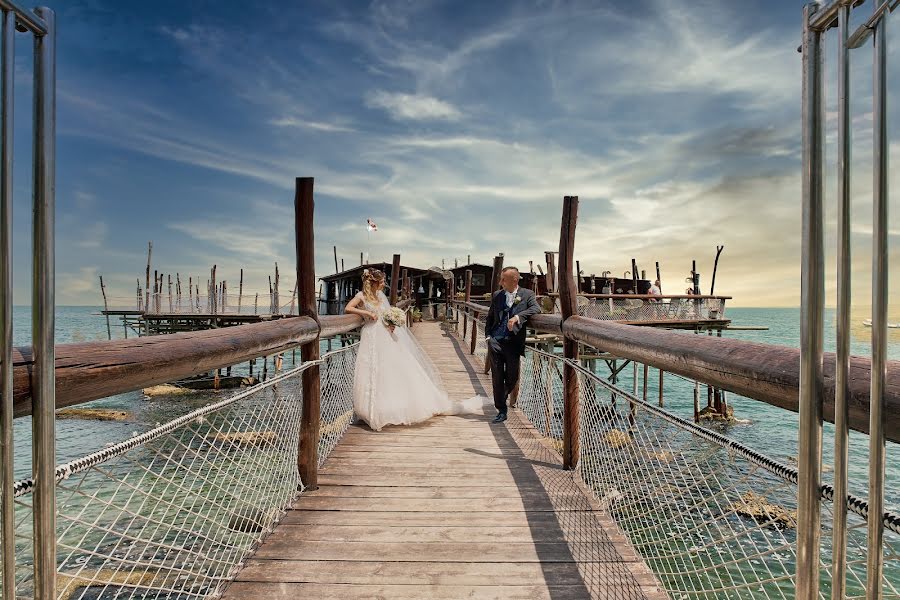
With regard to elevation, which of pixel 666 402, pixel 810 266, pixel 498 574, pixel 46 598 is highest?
pixel 810 266

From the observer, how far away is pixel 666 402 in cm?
2078

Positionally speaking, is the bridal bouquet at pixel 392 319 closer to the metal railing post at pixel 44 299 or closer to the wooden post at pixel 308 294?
the wooden post at pixel 308 294

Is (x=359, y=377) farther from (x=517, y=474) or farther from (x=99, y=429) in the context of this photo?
(x=99, y=429)

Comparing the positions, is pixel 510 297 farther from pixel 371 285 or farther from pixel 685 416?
pixel 685 416

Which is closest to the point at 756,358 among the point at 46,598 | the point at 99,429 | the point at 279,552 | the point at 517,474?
the point at 46,598

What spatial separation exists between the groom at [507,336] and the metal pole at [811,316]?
4.21 meters

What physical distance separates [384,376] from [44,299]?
4.12 metres

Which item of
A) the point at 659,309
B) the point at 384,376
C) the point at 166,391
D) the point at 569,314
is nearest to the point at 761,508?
the point at 569,314

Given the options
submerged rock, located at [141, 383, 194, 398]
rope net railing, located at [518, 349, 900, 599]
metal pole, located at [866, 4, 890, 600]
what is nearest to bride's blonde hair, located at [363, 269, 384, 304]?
rope net railing, located at [518, 349, 900, 599]

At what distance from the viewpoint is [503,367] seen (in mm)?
5418

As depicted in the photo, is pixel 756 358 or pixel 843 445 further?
pixel 756 358

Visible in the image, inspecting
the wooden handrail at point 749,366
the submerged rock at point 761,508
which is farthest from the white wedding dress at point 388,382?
the submerged rock at point 761,508

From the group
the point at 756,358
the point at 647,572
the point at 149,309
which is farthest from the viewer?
the point at 149,309

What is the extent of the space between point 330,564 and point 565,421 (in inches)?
75.4
